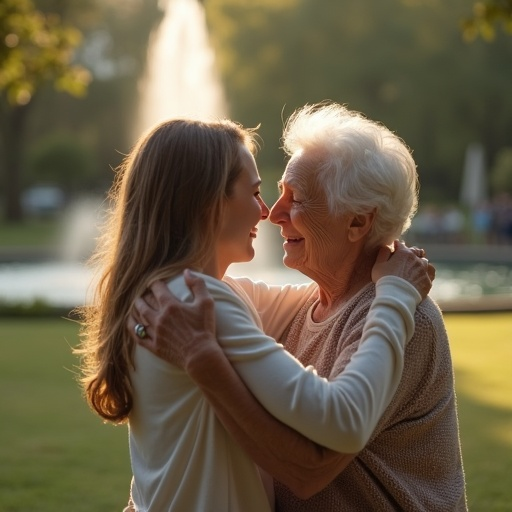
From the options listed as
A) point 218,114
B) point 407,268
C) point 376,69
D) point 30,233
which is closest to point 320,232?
point 407,268

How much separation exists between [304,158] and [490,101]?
41.5 m

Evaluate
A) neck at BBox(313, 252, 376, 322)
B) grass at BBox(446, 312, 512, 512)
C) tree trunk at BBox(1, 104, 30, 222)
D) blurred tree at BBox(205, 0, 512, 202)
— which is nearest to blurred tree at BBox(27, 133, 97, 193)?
tree trunk at BBox(1, 104, 30, 222)

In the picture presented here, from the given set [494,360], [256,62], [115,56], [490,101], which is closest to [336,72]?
[256,62]

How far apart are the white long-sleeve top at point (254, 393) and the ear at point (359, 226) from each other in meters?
0.26

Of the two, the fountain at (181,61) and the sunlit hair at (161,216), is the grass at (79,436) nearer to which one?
the sunlit hair at (161,216)

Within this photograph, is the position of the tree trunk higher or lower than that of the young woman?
lower

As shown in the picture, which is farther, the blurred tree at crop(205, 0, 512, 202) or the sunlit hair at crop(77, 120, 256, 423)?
the blurred tree at crop(205, 0, 512, 202)

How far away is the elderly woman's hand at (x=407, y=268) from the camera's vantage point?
2521 mm

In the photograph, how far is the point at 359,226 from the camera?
8.88 ft

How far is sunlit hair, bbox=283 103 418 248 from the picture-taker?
2660 millimetres

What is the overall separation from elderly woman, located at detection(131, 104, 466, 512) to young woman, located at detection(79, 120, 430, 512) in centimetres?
4

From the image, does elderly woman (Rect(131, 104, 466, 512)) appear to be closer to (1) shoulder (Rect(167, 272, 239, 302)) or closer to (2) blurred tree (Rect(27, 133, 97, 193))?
(1) shoulder (Rect(167, 272, 239, 302))

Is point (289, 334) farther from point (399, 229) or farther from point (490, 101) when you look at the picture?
point (490, 101)

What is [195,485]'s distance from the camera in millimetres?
2293
